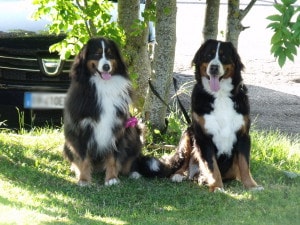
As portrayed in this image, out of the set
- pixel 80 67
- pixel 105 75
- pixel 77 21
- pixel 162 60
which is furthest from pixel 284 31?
pixel 77 21

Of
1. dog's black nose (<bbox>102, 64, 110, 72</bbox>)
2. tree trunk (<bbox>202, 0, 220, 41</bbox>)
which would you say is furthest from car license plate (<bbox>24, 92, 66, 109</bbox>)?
tree trunk (<bbox>202, 0, 220, 41</bbox>)

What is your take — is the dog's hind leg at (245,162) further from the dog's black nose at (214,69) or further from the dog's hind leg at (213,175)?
the dog's black nose at (214,69)

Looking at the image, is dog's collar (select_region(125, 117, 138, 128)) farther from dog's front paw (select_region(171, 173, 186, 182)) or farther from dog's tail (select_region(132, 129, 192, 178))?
dog's front paw (select_region(171, 173, 186, 182))

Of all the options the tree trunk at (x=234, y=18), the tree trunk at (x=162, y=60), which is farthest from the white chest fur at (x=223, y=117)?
the tree trunk at (x=234, y=18)

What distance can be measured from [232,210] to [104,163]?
1.64m

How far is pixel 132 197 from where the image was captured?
5844 mm

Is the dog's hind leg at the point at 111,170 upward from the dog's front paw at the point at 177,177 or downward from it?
upward

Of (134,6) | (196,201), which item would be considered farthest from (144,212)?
(134,6)

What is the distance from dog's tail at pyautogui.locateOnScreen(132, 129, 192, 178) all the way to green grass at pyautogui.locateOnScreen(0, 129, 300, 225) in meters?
0.13

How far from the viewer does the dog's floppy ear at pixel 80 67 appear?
6113mm

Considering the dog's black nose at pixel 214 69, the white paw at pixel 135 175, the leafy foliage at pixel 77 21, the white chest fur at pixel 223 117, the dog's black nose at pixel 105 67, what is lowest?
the white paw at pixel 135 175

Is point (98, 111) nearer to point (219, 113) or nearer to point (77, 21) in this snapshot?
point (219, 113)

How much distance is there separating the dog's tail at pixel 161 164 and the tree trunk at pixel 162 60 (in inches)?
38.0

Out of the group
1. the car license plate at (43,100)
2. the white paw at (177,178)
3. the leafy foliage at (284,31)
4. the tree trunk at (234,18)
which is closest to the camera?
the leafy foliage at (284,31)
